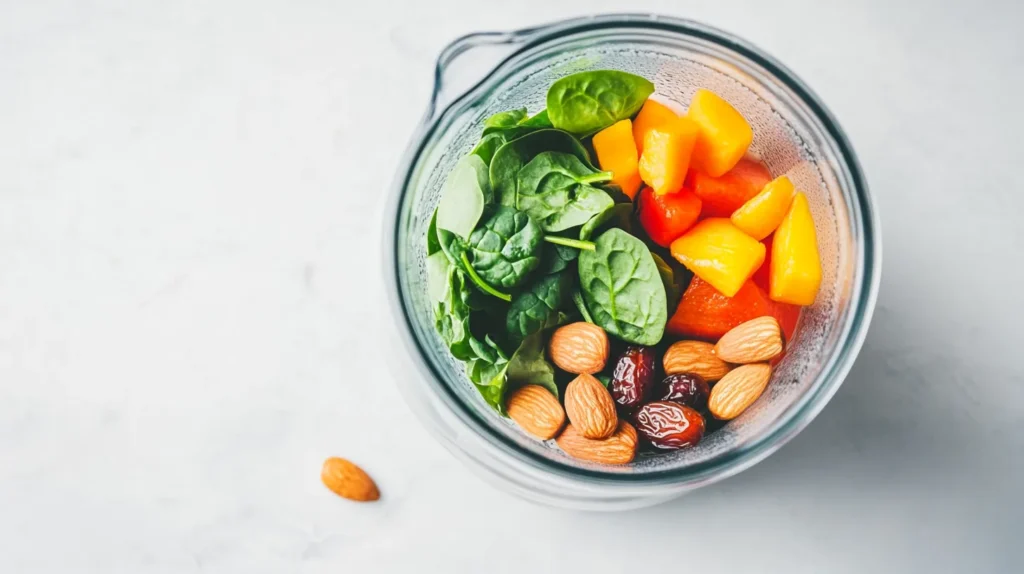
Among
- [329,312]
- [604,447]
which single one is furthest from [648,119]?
[329,312]

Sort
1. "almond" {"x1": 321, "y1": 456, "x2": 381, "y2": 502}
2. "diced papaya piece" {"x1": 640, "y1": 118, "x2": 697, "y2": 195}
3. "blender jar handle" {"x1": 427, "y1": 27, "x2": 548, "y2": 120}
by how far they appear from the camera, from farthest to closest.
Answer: "almond" {"x1": 321, "y1": 456, "x2": 381, "y2": 502} → "blender jar handle" {"x1": 427, "y1": 27, "x2": 548, "y2": 120} → "diced papaya piece" {"x1": 640, "y1": 118, "x2": 697, "y2": 195}

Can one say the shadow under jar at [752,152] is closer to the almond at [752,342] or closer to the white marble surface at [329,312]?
the almond at [752,342]

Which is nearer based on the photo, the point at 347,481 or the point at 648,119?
the point at 648,119

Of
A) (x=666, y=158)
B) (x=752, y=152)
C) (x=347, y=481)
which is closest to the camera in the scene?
(x=666, y=158)

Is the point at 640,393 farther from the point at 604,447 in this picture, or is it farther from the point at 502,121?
the point at 502,121

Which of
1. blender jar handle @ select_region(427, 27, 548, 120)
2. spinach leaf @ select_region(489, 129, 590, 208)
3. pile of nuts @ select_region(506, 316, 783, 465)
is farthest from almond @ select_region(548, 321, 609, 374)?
blender jar handle @ select_region(427, 27, 548, 120)

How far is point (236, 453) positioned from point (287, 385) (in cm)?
9

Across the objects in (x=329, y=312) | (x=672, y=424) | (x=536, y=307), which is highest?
(x=329, y=312)

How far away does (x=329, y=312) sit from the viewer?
35.1 inches

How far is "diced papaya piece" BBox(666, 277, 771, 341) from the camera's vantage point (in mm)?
659

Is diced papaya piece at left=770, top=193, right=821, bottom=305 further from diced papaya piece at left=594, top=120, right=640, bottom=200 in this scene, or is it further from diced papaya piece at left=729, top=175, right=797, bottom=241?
diced papaya piece at left=594, top=120, right=640, bottom=200

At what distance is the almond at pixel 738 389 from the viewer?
2.13 feet

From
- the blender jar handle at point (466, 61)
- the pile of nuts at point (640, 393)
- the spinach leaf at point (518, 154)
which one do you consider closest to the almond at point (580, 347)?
the pile of nuts at point (640, 393)

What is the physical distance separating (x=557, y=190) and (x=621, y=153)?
0.06 meters
